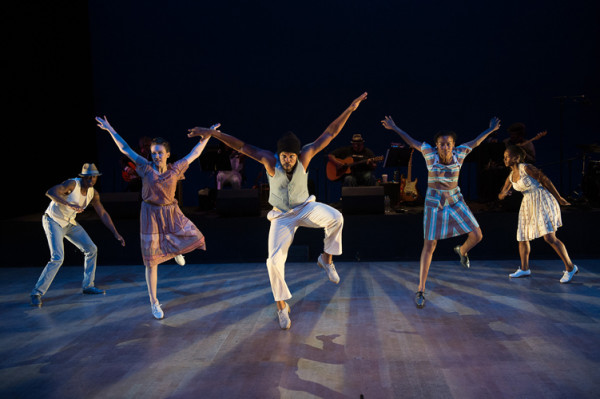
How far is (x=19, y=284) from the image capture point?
6.27m

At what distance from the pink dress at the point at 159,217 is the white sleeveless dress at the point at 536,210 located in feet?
11.8

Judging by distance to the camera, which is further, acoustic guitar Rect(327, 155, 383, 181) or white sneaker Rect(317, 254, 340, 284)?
acoustic guitar Rect(327, 155, 383, 181)

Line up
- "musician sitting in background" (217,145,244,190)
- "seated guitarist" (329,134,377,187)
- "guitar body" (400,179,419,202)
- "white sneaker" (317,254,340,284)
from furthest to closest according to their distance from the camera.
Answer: "guitar body" (400,179,419,202) < "musician sitting in background" (217,145,244,190) < "seated guitarist" (329,134,377,187) < "white sneaker" (317,254,340,284)

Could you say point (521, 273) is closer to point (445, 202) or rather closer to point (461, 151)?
point (445, 202)

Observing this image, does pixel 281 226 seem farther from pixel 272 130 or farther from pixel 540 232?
pixel 272 130

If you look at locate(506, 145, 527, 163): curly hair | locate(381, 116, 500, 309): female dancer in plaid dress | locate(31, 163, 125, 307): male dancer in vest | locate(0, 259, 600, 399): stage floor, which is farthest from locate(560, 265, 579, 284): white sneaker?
locate(31, 163, 125, 307): male dancer in vest

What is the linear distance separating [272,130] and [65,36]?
4214 mm

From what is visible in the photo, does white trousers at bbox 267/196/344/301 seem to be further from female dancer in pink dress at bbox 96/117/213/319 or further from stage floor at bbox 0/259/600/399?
female dancer in pink dress at bbox 96/117/213/319

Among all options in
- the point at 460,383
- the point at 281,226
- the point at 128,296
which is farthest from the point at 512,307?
the point at 128,296

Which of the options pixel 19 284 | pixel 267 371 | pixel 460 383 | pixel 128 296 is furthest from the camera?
pixel 19 284

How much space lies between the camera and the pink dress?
4.67m

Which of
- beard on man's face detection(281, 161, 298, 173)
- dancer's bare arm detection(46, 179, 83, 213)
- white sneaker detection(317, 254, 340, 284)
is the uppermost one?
beard on man's face detection(281, 161, 298, 173)

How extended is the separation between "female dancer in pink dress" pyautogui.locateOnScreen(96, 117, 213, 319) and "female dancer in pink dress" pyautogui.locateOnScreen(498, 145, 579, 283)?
335cm

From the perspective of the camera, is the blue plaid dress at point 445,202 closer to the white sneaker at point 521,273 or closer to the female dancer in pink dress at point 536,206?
the female dancer in pink dress at point 536,206
